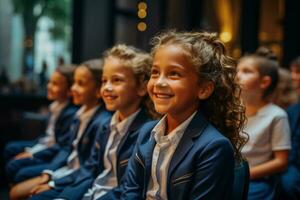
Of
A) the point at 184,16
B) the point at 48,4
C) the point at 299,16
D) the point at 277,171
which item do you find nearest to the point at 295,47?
the point at 299,16

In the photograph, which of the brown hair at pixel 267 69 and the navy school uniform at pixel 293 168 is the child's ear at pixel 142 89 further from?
the navy school uniform at pixel 293 168

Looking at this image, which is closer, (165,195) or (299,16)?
(165,195)

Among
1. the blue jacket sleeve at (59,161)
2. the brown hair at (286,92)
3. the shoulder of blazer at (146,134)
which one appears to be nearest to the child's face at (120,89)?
the shoulder of blazer at (146,134)

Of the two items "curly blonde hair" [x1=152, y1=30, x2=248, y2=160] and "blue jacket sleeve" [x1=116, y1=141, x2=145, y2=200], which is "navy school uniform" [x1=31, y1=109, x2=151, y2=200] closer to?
"blue jacket sleeve" [x1=116, y1=141, x2=145, y2=200]

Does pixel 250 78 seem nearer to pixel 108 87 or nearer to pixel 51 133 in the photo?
pixel 108 87

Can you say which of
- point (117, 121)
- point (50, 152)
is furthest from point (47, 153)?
point (117, 121)

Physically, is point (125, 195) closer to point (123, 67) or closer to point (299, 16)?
point (123, 67)

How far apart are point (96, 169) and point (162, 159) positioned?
2.39 ft

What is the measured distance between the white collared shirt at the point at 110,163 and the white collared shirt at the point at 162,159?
495 millimetres

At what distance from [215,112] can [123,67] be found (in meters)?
0.68

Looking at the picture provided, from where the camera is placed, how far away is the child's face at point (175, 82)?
152 centimetres

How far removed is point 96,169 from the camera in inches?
86.0

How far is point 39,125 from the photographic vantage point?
3992 mm

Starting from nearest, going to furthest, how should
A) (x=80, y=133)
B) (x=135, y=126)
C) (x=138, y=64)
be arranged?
(x=135, y=126) → (x=138, y=64) → (x=80, y=133)
